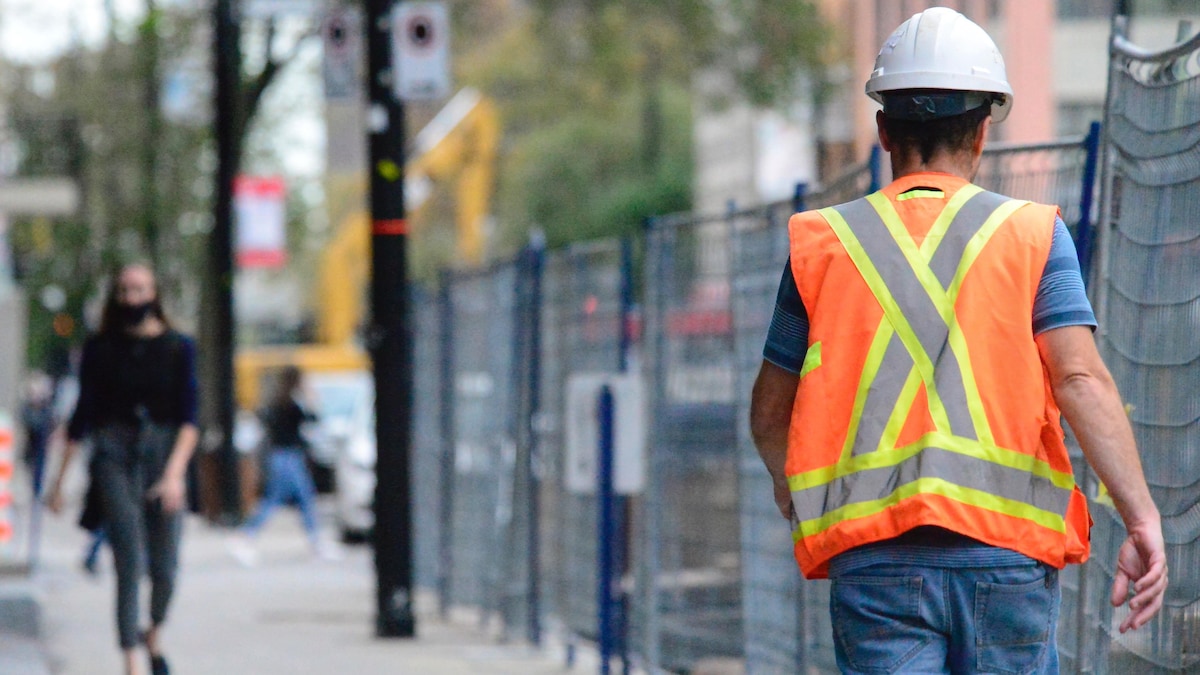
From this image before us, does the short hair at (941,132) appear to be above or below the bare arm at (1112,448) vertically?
above

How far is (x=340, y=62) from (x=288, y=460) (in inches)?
251

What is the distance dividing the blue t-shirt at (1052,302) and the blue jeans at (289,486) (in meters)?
13.8

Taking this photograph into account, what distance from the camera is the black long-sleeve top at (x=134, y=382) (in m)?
7.77

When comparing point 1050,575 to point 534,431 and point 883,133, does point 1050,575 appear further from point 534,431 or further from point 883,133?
point 534,431

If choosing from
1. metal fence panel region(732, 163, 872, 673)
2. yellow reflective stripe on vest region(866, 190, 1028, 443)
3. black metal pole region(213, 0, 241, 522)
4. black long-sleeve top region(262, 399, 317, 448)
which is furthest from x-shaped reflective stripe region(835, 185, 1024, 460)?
black metal pole region(213, 0, 241, 522)

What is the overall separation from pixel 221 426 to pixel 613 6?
749 cm

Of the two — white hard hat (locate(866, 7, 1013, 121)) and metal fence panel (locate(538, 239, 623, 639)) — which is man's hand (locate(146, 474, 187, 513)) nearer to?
metal fence panel (locate(538, 239, 623, 639))

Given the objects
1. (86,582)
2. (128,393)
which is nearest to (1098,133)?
(128,393)

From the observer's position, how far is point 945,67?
3.39 m

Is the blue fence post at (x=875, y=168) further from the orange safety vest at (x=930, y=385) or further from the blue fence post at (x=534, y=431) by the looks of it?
the blue fence post at (x=534, y=431)

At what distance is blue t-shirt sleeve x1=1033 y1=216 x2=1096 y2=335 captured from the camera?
3320 mm

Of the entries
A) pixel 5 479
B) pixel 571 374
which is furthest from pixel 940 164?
pixel 5 479

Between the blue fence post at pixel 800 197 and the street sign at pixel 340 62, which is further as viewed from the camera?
the street sign at pixel 340 62

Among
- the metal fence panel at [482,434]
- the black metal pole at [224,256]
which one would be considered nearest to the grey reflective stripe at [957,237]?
the metal fence panel at [482,434]
